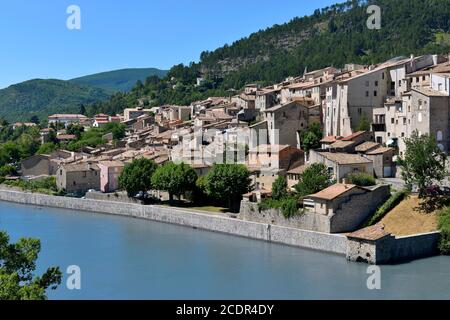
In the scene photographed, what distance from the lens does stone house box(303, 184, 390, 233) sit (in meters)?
22.7

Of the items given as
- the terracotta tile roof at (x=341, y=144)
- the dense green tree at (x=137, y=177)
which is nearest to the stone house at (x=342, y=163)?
the terracotta tile roof at (x=341, y=144)

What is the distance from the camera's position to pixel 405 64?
31.3 metres

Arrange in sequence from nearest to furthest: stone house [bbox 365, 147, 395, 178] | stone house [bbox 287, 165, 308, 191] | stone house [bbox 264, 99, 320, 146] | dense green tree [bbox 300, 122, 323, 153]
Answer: stone house [bbox 365, 147, 395, 178]
stone house [bbox 287, 165, 308, 191]
dense green tree [bbox 300, 122, 323, 153]
stone house [bbox 264, 99, 320, 146]

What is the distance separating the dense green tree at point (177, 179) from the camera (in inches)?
1203

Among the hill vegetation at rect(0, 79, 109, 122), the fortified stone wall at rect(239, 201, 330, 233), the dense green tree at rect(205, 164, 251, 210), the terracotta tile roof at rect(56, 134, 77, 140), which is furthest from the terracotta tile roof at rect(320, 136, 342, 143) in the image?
the hill vegetation at rect(0, 79, 109, 122)

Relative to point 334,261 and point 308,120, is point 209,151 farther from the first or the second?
point 334,261

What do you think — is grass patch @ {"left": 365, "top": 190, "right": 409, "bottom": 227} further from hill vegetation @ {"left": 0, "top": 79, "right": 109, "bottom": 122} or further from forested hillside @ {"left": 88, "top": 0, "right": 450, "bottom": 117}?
hill vegetation @ {"left": 0, "top": 79, "right": 109, "bottom": 122}

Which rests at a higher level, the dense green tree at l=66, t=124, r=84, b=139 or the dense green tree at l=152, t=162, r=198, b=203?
the dense green tree at l=66, t=124, r=84, b=139

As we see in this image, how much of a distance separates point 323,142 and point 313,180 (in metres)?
5.76

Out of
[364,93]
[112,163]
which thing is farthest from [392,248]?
[112,163]

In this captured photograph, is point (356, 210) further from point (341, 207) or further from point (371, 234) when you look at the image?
point (371, 234)

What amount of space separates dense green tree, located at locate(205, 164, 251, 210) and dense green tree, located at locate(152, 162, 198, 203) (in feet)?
6.88

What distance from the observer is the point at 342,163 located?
84.6 ft
